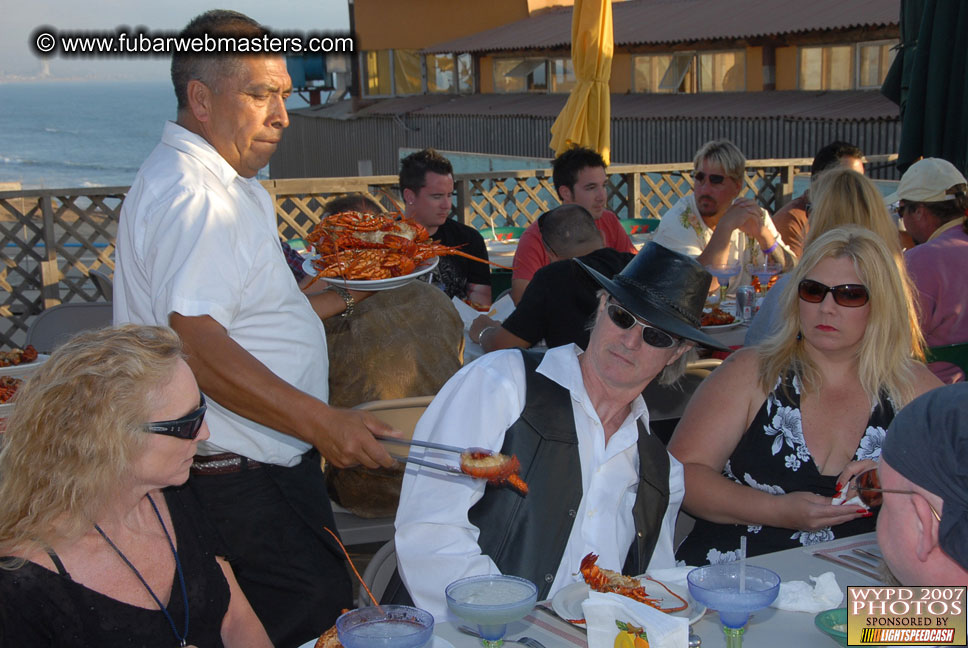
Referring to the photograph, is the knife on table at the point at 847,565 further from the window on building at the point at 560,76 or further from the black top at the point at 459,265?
the window on building at the point at 560,76

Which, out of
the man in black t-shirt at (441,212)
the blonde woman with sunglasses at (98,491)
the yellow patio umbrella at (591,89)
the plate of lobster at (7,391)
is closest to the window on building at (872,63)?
the yellow patio umbrella at (591,89)

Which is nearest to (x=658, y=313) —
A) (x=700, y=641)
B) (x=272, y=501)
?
(x=700, y=641)

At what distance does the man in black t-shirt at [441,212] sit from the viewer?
571 centimetres

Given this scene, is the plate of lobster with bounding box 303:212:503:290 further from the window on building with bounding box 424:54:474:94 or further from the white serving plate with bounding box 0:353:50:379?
the window on building with bounding box 424:54:474:94

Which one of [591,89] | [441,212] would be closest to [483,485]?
[441,212]

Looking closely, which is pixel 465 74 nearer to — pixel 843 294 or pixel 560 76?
pixel 560 76

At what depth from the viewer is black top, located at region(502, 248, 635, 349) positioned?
13.1 ft

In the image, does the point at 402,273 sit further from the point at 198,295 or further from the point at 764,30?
the point at 764,30

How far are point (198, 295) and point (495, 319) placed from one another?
2728mm

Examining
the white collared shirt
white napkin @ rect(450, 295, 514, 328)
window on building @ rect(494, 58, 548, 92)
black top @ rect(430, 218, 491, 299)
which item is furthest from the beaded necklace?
window on building @ rect(494, 58, 548, 92)

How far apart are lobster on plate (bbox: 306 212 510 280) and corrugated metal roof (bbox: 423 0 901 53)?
15.8 metres

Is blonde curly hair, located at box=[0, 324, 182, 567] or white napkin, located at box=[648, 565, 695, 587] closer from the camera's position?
blonde curly hair, located at box=[0, 324, 182, 567]

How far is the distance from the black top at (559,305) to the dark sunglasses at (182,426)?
2213 mm

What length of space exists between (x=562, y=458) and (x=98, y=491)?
1.07m
